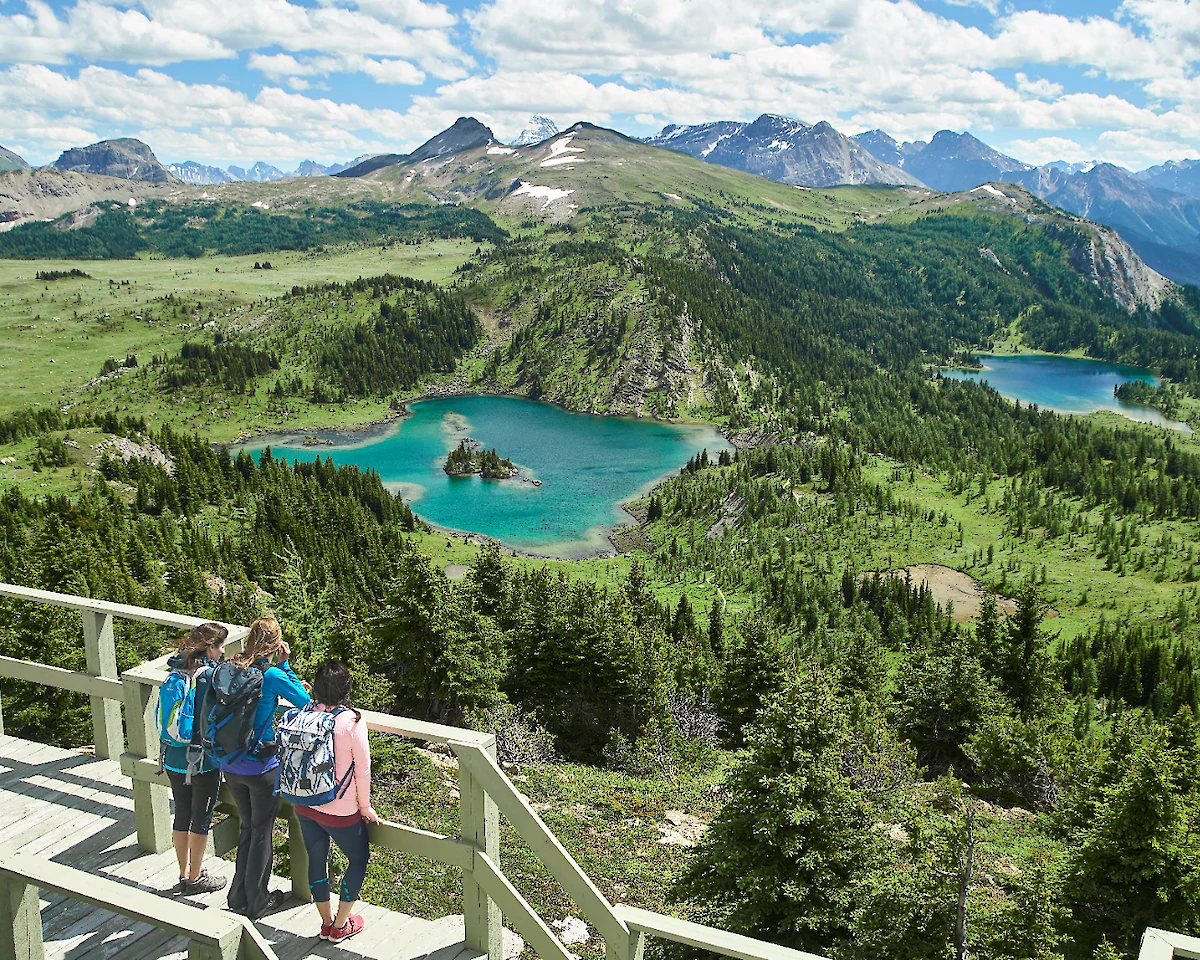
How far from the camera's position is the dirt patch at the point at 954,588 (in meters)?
82.1

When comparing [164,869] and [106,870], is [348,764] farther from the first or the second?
[106,870]

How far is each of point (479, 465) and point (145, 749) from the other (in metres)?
125

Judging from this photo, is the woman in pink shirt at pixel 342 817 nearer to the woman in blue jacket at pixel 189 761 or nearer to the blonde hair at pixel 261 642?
the blonde hair at pixel 261 642

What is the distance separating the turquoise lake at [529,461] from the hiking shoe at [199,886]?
9038cm

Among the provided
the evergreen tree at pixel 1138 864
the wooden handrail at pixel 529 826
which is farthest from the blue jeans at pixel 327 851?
the evergreen tree at pixel 1138 864

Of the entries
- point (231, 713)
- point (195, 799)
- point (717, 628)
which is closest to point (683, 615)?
point (717, 628)

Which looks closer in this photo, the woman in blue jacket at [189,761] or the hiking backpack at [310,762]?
the hiking backpack at [310,762]

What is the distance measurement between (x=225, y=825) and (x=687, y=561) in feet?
292

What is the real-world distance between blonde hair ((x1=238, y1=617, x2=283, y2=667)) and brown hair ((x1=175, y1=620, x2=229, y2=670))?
318mm

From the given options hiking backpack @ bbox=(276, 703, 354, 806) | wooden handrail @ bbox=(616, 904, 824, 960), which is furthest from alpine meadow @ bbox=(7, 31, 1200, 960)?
→ hiking backpack @ bbox=(276, 703, 354, 806)

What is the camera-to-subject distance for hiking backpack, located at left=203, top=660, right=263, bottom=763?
793cm

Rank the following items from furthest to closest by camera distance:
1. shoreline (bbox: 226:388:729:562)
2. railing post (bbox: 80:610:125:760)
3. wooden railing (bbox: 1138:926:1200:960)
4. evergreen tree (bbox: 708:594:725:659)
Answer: shoreline (bbox: 226:388:729:562)
evergreen tree (bbox: 708:594:725:659)
railing post (bbox: 80:610:125:760)
wooden railing (bbox: 1138:926:1200:960)

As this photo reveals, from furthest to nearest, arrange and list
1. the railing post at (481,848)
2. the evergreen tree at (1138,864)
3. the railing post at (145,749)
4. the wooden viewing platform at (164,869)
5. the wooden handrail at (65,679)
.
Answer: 1. the evergreen tree at (1138,864)
2. the wooden handrail at (65,679)
3. the railing post at (145,749)
4. the railing post at (481,848)
5. the wooden viewing platform at (164,869)

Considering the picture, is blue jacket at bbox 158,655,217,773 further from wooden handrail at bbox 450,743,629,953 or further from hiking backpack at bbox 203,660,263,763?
wooden handrail at bbox 450,743,629,953
